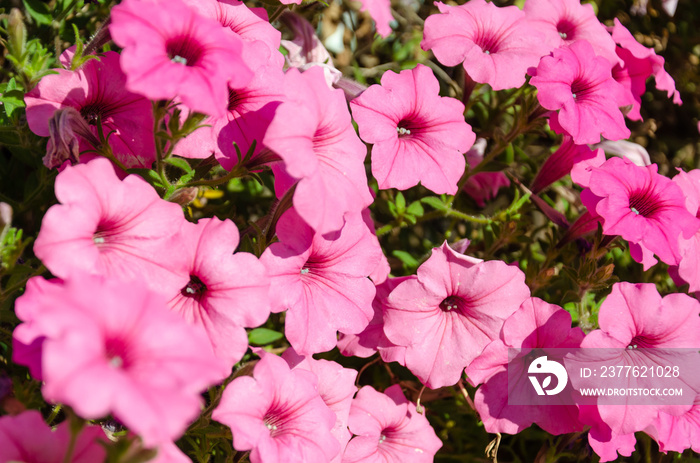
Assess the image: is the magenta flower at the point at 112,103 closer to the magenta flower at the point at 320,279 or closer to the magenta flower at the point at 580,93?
the magenta flower at the point at 320,279

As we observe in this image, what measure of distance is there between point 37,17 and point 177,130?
835mm

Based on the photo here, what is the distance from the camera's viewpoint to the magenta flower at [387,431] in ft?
5.12

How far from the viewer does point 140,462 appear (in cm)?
92

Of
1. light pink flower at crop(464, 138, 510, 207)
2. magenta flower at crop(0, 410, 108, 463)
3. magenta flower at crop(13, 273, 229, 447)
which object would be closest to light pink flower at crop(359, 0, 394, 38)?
light pink flower at crop(464, 138, 510, 207)

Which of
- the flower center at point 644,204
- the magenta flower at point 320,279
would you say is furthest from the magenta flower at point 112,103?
the flower center at point 644,204

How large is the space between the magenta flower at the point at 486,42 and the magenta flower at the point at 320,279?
1.86ft

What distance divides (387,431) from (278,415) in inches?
17.3

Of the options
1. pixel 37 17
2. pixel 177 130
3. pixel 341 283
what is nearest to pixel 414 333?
pixel 341 283

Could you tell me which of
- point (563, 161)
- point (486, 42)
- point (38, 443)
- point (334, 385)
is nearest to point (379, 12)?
point (486, 42)

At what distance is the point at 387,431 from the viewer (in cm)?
167

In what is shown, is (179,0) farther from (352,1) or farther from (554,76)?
(352,1)

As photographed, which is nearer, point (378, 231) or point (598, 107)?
point (598, 107)

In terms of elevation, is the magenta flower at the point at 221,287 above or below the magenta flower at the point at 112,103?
below

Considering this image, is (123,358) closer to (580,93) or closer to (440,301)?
(440,301)
